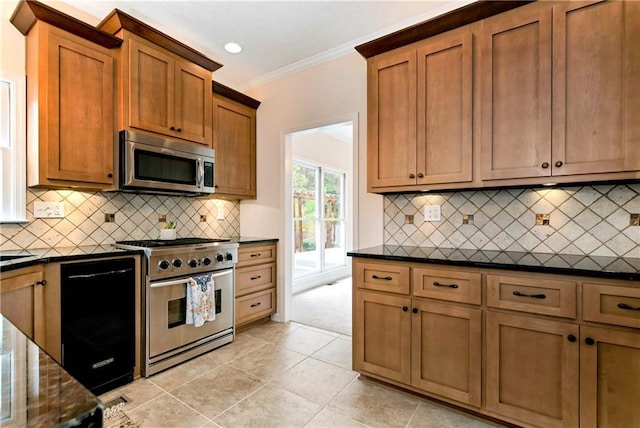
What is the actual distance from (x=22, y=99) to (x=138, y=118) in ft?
2.40

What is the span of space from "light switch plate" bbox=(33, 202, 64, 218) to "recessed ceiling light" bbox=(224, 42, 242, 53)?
205cm

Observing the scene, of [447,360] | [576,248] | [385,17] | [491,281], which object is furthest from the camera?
[385,17]

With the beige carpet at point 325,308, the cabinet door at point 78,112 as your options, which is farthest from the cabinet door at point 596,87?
the cabinet door at point 78,112

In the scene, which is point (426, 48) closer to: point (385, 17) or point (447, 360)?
point (385, 17)

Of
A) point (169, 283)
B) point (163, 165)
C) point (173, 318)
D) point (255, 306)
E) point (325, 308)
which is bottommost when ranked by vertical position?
point (325, 308)

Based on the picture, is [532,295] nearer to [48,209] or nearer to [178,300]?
[178,300]

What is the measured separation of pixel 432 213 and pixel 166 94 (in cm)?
246

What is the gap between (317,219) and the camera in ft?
17.9

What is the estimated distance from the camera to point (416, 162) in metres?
2.30

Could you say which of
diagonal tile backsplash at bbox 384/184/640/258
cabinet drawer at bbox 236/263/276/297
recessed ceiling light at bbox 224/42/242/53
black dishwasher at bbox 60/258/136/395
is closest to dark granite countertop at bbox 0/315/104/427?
black dishwasher at bbox 60/258/136/395

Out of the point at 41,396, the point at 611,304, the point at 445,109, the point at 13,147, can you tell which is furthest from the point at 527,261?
the point at 13,147

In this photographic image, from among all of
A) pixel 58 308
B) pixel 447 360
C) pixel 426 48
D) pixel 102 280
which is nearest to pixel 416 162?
pixel 426 48

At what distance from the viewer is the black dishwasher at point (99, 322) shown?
1945mm

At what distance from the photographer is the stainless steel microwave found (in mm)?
2420
